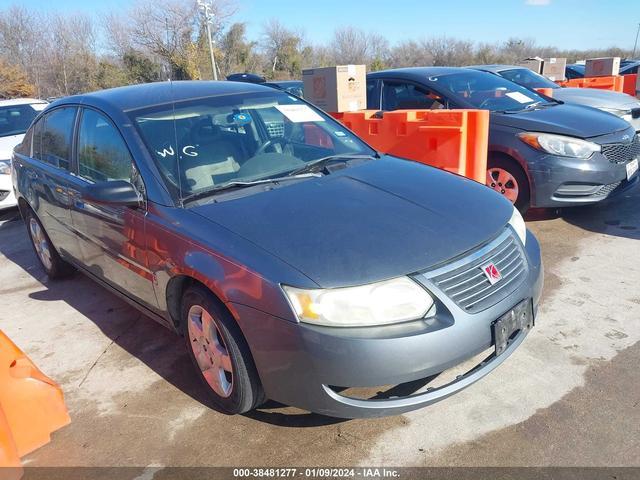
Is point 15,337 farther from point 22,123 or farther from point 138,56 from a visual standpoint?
point 138,56

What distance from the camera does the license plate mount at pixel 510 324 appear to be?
2.28m

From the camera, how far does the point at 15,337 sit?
3807mm

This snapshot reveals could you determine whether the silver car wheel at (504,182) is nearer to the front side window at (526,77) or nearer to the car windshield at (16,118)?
the front side window at (526,77)

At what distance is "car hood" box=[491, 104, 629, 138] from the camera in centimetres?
493

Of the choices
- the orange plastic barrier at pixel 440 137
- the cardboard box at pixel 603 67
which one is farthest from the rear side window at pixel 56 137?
the cardboard box at pixel 603 67

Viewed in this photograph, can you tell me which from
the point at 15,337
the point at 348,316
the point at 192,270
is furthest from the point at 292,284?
the point at 15,337

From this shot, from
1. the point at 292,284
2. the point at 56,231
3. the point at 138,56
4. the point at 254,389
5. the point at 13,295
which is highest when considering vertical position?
the point at 138,56

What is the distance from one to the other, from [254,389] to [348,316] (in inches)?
27.0

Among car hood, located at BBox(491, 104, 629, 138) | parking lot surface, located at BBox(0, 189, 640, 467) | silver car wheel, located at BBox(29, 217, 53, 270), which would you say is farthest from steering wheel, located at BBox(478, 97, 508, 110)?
silver car wheel, located at BBox(29, 217, 53, 270)

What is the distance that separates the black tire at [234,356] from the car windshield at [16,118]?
23.7 ft

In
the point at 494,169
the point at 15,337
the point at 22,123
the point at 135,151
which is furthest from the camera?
the point at 22,123

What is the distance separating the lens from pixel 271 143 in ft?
10.8

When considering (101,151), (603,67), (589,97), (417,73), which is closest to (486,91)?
(417,73)

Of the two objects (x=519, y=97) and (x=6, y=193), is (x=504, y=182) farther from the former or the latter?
(x=6, y=193)
